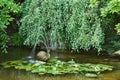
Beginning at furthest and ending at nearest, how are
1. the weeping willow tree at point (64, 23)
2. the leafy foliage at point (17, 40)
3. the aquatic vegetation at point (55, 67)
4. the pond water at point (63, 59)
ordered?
1. the leafy foliage at point (17, 40)
2. the weeping willow tree at point (64, 23)
3. the aquatic vegetation at point (55, 67)
4. the pond water at point (63, 59)

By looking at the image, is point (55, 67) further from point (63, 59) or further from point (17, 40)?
point (17, 40)

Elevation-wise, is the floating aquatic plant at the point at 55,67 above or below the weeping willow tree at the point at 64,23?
below

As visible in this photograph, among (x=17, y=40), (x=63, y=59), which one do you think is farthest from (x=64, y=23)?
(x=17, y=40)

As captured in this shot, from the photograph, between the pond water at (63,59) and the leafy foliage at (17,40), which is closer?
the pond water at (63,59)

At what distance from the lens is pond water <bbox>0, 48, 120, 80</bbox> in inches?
320

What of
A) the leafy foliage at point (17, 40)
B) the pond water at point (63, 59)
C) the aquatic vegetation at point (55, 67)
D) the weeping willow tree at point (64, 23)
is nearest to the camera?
the pond water at point (63, 59)

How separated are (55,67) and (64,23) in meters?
2.14

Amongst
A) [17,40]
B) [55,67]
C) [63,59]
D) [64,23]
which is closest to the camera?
[55,67]

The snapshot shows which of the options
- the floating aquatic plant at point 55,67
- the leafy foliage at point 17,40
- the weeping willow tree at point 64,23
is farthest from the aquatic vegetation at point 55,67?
the leafy foliage at point 17,40

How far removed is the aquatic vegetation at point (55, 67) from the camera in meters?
8.66

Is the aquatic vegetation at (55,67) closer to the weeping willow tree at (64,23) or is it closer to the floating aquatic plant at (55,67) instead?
the floating aquatic plant at (55,67)

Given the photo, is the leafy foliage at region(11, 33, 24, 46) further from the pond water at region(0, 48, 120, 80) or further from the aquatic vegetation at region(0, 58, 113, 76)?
the aquatic vegetation at region(0, 58, 113, 76)

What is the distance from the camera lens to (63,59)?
10.3m

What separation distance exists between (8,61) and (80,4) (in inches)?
124
